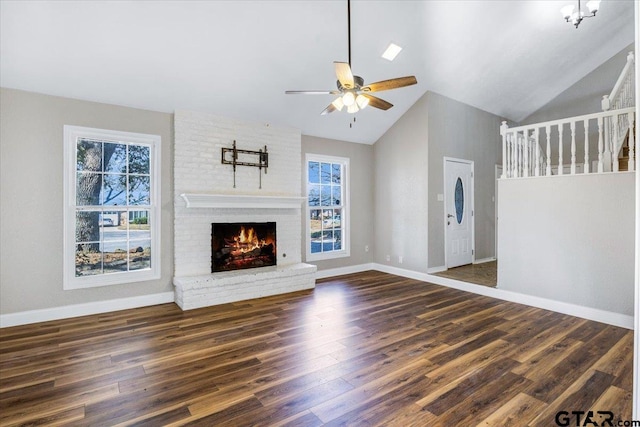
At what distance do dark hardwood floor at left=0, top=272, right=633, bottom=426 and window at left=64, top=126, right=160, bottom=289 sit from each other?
59 cm

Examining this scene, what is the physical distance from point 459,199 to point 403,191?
118cm

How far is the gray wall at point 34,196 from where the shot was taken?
3549 millimetres

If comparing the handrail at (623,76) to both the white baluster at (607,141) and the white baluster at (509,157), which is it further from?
the white baluster at (509,157)

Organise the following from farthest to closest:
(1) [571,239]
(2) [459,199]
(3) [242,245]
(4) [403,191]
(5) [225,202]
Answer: (2) [459,199], (4) [403,191], (3) [242,245], (5) [225,202], (1) [571,239]

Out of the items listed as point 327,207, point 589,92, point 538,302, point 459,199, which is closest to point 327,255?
point 327,207

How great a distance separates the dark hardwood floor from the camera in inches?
80.4

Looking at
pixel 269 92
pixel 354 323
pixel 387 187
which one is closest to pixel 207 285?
pixel 354 323

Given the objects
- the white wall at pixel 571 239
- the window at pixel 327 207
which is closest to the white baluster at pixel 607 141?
the white wall at pixel 571 239

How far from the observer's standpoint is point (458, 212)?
6.18 metres

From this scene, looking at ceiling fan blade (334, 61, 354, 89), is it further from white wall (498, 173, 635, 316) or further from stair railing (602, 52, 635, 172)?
stair railing (602, 52, 635, 172)

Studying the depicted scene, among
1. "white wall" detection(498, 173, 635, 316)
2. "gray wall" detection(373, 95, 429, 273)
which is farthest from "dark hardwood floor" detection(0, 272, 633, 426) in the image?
"gray wall" detection(373, 95, 429, 273)

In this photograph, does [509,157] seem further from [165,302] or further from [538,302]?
[165,302]

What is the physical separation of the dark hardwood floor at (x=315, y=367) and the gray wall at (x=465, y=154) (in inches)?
77.6

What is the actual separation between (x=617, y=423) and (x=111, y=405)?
3190 mm
